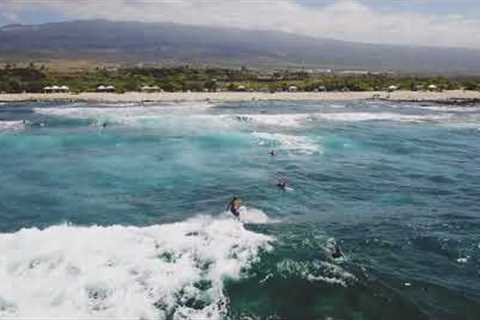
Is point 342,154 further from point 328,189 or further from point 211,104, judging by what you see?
point 211,104

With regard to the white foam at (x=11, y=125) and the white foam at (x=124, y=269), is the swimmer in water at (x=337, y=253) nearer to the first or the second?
the white foam at (x=124, y=269)

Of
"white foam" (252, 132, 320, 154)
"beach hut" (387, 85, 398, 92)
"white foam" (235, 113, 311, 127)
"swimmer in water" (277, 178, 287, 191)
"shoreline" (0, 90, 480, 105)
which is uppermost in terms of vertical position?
"beach hut" (387, 85, 398, 92)

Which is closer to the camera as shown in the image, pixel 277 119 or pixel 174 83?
pixel 277 119

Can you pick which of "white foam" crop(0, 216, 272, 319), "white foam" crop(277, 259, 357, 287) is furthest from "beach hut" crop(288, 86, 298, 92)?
"white foam" crop(277, 259, 357, 287)

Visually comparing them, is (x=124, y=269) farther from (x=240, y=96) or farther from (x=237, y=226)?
(x=240, y=96)

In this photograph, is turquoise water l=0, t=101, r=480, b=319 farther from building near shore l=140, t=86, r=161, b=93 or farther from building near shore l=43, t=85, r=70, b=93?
building near shore l=140, t=86, r=161, b=93

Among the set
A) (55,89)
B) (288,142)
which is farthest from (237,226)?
(55,89)

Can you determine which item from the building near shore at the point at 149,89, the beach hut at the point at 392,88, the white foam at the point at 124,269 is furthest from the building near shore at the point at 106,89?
the white foam at the point at 124,269
